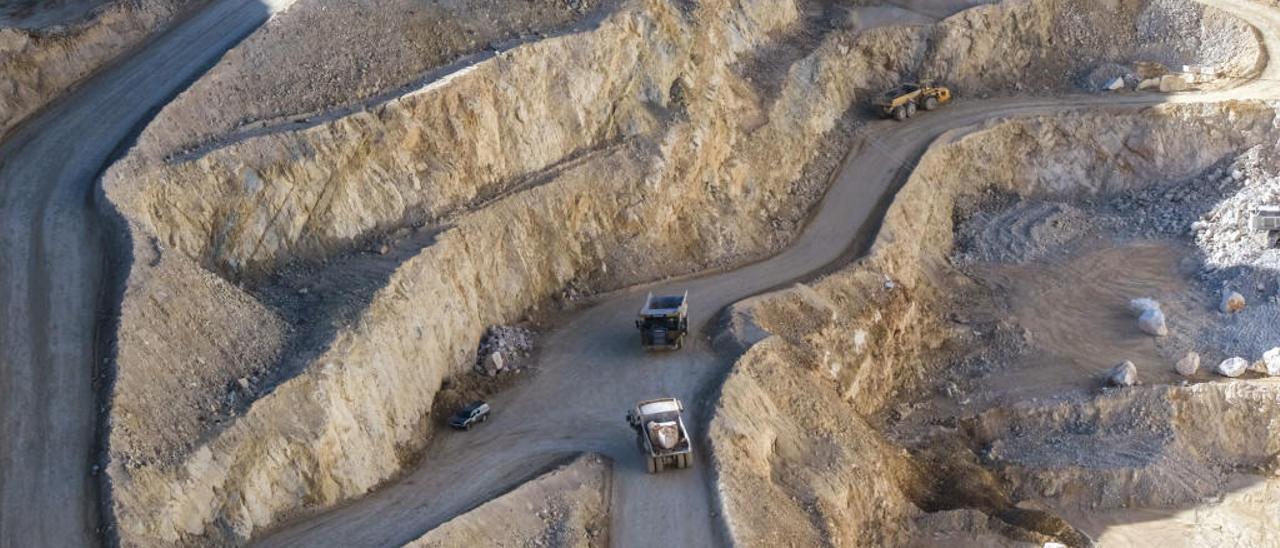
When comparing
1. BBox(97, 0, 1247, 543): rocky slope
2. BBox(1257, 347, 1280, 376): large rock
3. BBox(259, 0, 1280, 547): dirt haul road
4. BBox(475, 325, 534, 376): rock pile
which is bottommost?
BBox(1257, 347, 1280, 376): large rock

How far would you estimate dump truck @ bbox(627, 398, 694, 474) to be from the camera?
2911cm

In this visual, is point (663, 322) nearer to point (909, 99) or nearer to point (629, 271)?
point (629, 271)

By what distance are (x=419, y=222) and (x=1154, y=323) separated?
2484cm

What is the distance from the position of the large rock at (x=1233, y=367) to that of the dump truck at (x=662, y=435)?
19476 millimetres

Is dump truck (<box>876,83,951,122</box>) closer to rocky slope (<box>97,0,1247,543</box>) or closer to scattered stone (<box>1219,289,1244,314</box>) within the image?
rocky slope (<box>97,0,1247,543</box>)

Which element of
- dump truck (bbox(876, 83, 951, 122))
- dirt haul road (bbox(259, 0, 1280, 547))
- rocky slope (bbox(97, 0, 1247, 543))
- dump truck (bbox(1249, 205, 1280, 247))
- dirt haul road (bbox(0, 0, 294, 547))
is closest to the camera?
dirt haul road (bbox(0, 0, 294, 547))

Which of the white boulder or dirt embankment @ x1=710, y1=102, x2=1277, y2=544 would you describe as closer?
dirt embankment @ x1=710, y1=102, x2=1277, y2=544

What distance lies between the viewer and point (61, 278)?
2766 cm

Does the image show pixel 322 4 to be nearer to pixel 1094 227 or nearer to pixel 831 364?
pixel 831 364

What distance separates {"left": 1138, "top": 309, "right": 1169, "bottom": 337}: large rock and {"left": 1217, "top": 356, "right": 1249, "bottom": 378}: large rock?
268cm

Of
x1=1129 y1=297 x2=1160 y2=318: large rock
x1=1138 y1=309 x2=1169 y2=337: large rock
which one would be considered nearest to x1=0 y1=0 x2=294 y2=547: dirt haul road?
x1=1138 y1=309 x2=1169 y2=337: large rock

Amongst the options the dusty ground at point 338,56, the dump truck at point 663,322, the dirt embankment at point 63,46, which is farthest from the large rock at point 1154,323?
the dirt embankment at point 63,46

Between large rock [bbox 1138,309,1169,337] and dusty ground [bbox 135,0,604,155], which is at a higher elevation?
dusty ground [bbox 135,0,604,155]

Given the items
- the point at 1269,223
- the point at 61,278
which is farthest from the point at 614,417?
the point at 1269,223
